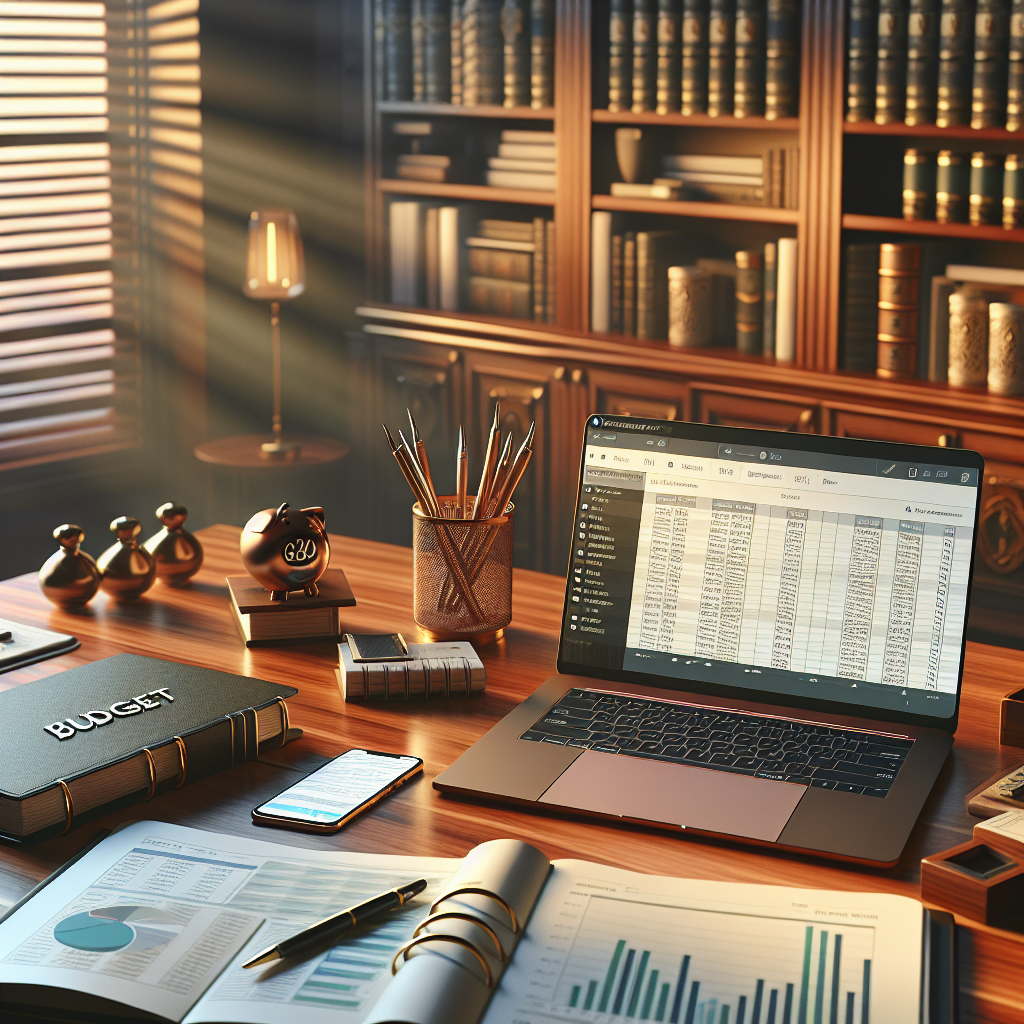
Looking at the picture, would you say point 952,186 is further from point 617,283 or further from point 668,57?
point 617,283

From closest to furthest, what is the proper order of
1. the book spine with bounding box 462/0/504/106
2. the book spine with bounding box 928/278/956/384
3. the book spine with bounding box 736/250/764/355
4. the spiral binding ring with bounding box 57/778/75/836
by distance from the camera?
the spiral binding ring with bounding box 57/778/75/836
the book spine with bounding box 928/278/956/384
the book spine with bounding box 736/250/764/355
the book spine with bounding box 462/0/504/106

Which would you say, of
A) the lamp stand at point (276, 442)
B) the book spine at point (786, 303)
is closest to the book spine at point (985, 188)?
the book spine at point (786, 303)

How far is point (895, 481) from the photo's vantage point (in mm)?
1268

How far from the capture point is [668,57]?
3.16 meters

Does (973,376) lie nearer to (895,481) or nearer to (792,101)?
(792,101)

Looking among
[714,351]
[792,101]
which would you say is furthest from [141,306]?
[792,101]

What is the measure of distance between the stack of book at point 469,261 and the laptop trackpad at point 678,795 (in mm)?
2489

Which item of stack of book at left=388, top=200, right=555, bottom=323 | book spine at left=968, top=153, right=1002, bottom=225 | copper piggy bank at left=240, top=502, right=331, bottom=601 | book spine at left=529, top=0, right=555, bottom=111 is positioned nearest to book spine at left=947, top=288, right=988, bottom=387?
book spine at left=968, top=153, right=1002, bottom=225

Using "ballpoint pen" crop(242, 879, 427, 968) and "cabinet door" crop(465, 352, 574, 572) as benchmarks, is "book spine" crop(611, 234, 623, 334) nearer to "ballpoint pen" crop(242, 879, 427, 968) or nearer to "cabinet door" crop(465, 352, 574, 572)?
"cabinet door" crop(465, 352, 574, 572)

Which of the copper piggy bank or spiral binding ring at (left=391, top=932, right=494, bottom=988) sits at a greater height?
the copper piggy bank

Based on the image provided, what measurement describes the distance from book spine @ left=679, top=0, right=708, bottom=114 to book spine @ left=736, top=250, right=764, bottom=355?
0.38 metres

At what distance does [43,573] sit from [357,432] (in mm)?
2232

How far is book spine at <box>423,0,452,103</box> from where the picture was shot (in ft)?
11.5

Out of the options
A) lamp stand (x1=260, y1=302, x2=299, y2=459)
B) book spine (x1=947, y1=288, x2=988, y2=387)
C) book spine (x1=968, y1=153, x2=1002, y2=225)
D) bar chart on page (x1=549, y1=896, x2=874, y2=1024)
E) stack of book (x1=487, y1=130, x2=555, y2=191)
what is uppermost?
stack of book (x1=487, y1=130, x2=555, y2=191)
